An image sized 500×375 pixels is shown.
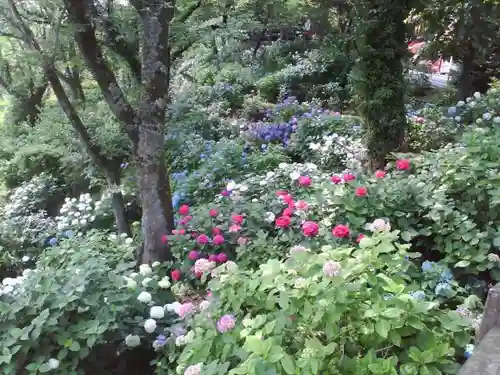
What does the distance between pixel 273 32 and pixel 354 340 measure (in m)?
15.1

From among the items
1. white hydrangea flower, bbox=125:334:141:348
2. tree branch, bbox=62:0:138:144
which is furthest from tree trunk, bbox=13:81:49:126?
white hydrangea flower, bbox=125:334:141:348

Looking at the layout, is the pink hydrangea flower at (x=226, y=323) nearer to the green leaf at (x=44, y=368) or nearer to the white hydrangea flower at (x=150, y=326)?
the white hydrangea flower at (x=150, y=326)

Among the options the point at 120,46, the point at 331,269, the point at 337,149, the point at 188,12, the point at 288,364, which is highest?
the point at 188,12

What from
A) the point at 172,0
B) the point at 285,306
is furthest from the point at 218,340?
the point at 172,0

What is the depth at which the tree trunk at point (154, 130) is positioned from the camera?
11.5ft

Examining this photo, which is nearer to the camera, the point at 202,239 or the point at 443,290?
the point at 443,290

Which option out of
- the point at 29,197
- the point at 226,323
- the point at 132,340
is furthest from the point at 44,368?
the point at 29,197

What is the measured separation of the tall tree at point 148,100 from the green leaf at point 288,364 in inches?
89.7

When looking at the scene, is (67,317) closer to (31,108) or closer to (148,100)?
(148,100)

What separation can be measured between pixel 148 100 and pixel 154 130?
0.23m

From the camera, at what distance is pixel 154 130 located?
3656mm

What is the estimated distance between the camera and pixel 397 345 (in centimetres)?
170

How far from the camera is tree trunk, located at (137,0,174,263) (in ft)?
11.5

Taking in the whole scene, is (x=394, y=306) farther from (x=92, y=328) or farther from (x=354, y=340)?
(x=92, y=328)
